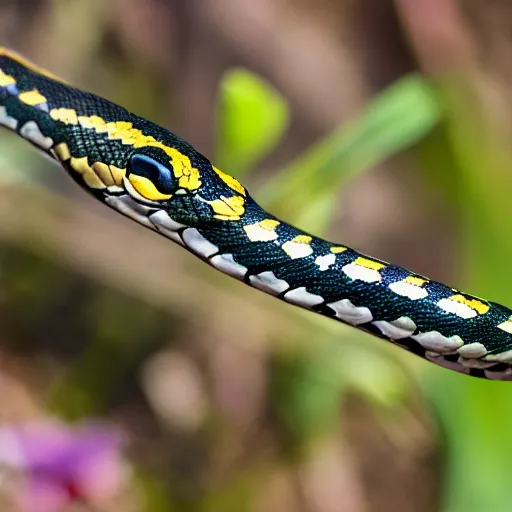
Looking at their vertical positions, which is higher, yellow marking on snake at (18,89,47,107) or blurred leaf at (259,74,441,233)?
blurred leaf at (259,74,441,233)

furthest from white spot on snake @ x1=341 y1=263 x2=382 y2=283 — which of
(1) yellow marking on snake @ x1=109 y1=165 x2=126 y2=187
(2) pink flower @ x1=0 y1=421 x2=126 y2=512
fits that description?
(2) pink flower @ x1=0 y1=421 x2=126 y2=512

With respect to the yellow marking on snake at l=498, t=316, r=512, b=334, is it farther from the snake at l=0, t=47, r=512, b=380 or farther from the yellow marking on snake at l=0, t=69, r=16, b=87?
the yellow marking on snake at l=0, t=69, r=16, b=87

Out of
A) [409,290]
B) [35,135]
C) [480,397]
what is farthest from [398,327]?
[480,397]

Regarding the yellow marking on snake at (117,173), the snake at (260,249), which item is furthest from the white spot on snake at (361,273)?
the yellow marking on snake at (117,173)

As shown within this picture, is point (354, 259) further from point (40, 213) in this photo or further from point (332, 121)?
point (332, 121)

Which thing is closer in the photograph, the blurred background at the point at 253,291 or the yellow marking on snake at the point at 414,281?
the yellow marking on snake at the point at 414,281

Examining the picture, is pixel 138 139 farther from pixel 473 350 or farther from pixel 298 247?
pixel 473 350

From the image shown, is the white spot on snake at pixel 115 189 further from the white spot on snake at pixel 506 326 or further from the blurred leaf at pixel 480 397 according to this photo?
the blurred leaf at pixel 480 397

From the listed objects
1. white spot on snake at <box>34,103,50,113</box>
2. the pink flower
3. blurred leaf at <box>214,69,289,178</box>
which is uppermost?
blurred leaf at <box>214,69,289,178</box>
